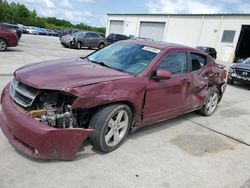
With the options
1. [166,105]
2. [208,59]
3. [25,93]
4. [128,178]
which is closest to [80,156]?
[128,178]

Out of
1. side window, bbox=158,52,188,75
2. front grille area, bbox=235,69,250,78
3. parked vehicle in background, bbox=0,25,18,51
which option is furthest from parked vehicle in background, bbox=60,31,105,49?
side window, bbox=158,52,188,75

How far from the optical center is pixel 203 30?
30.3 metres

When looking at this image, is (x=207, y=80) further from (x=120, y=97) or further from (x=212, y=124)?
(x=120, y=97)

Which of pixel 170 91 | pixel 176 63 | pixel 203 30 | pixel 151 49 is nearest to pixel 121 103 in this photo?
pixel 170 91

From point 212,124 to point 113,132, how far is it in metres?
2.86

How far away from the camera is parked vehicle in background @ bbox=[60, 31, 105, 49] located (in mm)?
21250

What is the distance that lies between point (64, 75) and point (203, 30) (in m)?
29.3

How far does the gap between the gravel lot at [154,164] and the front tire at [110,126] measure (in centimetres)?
15

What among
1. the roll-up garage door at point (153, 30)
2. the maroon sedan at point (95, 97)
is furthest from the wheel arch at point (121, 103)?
the roll-up garage door at point (153, 30)

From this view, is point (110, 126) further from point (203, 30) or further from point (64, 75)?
point (203, 30)

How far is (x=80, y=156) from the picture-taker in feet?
12.0

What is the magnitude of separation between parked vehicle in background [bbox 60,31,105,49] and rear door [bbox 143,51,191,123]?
1727cm

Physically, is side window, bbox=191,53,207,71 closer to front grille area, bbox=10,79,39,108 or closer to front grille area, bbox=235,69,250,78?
front grille area, bbox=10,79,39,108

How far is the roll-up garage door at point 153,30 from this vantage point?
117ft
